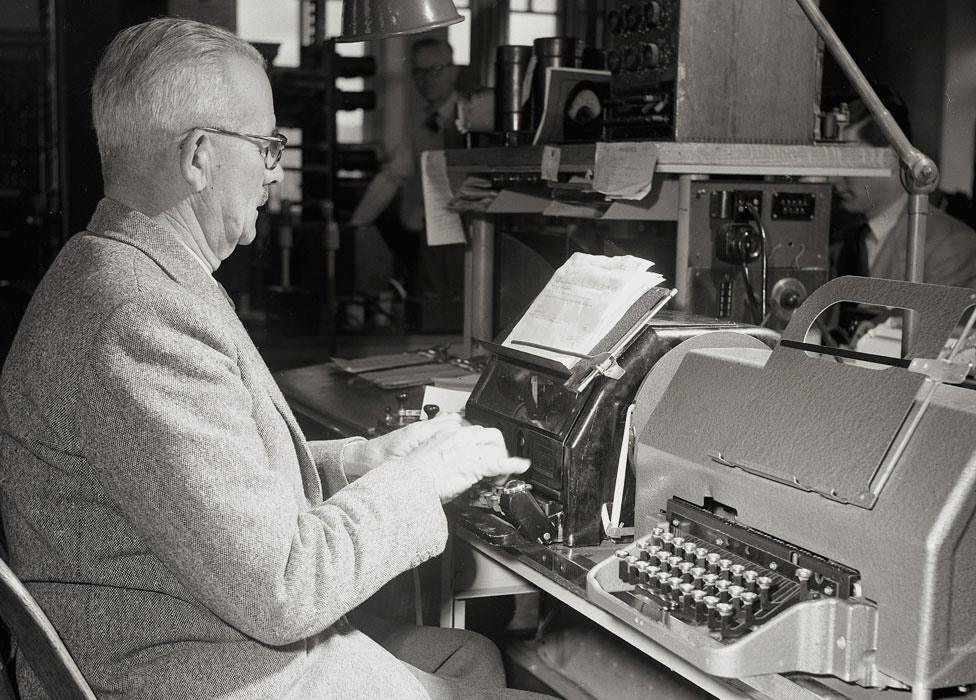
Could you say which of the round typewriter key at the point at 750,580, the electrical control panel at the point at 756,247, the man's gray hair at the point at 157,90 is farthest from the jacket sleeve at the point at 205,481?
the electrical control panel at the point at 756,247

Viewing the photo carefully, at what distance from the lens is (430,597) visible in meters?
2.67

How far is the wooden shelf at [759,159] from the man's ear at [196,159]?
4.29 ft

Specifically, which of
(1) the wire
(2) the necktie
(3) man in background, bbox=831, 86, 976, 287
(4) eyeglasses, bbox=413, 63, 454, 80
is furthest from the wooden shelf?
(4) eyeglasses, bbox=413, 63, 454, 80

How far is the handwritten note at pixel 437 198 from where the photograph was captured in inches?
146

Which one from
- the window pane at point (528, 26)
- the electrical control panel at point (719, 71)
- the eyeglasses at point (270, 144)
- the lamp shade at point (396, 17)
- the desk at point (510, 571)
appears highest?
the window pane at point (528, 26)

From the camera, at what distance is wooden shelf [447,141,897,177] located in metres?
2.61

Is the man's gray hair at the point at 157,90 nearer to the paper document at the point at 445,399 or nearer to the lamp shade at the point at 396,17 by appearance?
the paper document at the point at 445,399

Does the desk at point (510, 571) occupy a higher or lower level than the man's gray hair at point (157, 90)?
lower

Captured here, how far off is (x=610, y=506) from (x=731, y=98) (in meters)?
1.22

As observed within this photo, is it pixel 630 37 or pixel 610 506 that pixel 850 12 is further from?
pixel 610 506

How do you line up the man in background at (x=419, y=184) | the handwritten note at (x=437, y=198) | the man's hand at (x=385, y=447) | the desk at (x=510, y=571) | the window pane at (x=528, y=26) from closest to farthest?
the desk at (x=510, y=571)
the man's hand at (x=385, y=447)
the handwritten note at (x=437, y=198)
the man in background at (x=419, y=184)
the window pane at (x=528, y=26)

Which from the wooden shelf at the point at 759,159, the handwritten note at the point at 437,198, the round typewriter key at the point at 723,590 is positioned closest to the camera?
the round typewriter key at the point at 723,590

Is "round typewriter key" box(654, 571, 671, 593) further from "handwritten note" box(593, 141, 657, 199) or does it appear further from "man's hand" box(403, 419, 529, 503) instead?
"handwritten note" box(593, 141, 657, 199)

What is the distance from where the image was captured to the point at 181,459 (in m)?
1.30
